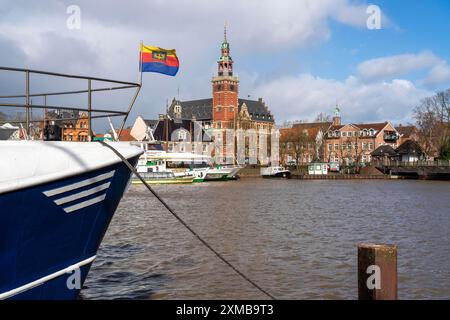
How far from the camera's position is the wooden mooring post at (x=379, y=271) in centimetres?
677

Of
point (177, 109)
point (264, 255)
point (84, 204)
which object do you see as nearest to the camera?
point (84, 204)

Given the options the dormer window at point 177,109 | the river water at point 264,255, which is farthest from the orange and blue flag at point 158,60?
the dormer window at point 177,109

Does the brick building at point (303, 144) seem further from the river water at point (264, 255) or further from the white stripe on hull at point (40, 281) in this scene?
the white stripe on hull at point (40, 281)

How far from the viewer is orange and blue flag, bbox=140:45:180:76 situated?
28.9 ft

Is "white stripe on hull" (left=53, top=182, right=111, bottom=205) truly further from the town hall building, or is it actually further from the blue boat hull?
the town hall building

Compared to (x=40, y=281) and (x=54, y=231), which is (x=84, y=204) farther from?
(x=40, y=281)

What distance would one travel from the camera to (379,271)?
684cm

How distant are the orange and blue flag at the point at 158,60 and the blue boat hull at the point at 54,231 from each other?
1860 mm

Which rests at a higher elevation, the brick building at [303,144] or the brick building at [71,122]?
the brick building at [303,144]

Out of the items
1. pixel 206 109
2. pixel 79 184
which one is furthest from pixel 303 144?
pixel 79 184

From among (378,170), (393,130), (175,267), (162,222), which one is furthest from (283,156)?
(175,267)

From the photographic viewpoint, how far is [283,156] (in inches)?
5113

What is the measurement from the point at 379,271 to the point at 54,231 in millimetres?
4625
